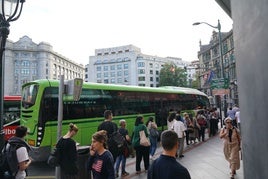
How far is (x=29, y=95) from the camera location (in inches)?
427

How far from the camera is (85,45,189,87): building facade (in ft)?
356

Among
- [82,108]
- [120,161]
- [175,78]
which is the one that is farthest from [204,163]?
[175,78]

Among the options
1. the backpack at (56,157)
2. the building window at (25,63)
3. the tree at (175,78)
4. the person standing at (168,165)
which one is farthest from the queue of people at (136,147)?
the building window at (25,63)

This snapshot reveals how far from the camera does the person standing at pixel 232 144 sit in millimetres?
7645

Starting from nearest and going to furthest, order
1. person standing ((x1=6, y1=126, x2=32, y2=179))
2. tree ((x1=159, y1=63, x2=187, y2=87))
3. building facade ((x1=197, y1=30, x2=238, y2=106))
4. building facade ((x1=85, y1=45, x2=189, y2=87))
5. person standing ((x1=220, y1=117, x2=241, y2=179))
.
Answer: person standing ((x1=6, y1=126, x2=32, y2=179)), person standing ((x1=220, y1=117, x2=241, y2=179)), building facade ((x1=197, y1=30, x2=238, y2=106)), tree ((x1=159, y1=63, x2=187, y2=87)), building facade ((x1=85, y1=45, x2=189, y2=87))

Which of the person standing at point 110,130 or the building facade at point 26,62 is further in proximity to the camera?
the building facade at point 26,62

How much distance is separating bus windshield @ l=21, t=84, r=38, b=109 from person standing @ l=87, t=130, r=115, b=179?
6616 mm

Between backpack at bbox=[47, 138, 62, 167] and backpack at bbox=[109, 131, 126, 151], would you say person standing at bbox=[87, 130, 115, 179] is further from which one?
backpack at bbox=[109, 131, 126, 151]

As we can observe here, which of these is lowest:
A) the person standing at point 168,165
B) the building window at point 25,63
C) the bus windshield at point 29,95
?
the person standing at point 168,165

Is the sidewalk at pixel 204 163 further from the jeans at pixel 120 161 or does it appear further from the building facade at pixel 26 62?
the building facade at pixel 26 62

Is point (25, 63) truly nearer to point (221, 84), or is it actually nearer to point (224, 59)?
point (224, 59)

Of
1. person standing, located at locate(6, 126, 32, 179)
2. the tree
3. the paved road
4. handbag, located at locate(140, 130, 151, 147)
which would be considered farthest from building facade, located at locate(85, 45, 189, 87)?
person standing, located at locate(6, 126, 32, 179)

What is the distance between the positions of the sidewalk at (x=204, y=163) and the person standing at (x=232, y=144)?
1.32 ft

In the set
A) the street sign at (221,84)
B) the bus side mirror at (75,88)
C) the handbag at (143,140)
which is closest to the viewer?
the bus side mirror at (75,88)
